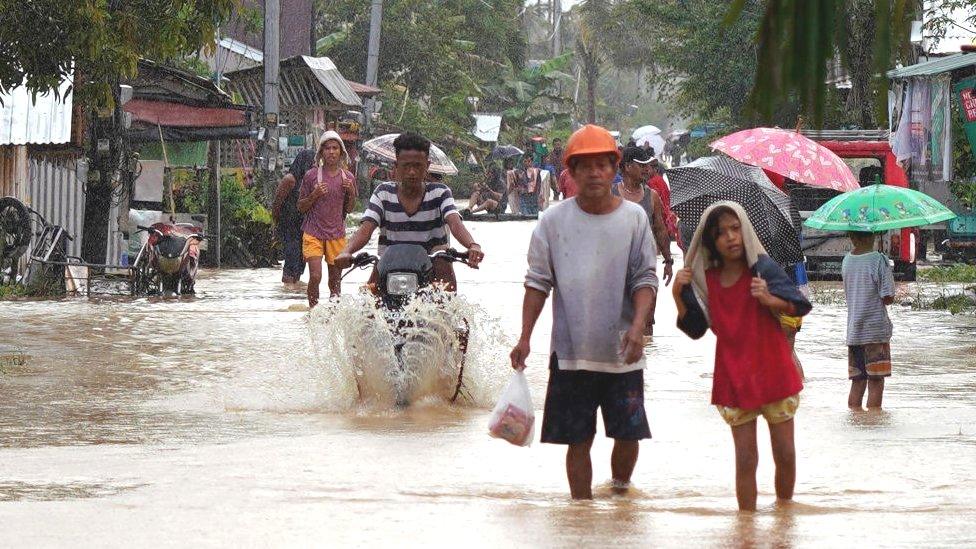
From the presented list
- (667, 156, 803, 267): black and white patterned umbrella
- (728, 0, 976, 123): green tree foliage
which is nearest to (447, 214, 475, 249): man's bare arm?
(667, 156, 803, 267): black and white patterned umbrella

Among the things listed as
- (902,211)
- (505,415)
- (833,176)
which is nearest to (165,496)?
(505,415)

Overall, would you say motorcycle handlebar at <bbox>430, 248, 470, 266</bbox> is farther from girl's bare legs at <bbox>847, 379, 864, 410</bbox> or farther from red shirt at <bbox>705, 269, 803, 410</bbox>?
red shirt at <bbox>705, 269, 803, 410</bbox>

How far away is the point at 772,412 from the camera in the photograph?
616cm

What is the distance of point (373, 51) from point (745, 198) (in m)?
31.4

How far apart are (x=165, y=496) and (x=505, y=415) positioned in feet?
4.75

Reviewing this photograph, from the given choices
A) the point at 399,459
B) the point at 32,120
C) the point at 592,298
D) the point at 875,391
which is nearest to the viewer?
the point at 592,298

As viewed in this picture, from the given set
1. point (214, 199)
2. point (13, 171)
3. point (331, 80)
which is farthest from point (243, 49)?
point (13, 171)

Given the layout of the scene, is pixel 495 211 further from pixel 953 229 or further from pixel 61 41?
pixel 61 41

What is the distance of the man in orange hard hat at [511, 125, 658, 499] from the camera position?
20.6 ft

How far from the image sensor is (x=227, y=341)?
13.8 metres

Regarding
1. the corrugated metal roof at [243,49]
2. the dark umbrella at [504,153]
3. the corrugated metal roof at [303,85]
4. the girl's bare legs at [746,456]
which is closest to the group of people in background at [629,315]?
the girl's bare legs at [746,456]

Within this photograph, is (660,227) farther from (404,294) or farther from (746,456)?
(746,456)

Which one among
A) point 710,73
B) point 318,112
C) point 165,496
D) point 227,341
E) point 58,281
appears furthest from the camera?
point 318,112

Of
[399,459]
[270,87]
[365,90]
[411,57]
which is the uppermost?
[411,57]
